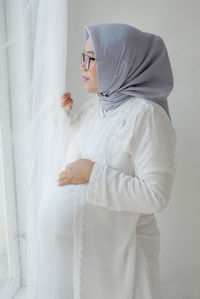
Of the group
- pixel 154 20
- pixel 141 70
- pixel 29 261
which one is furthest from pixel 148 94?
pixel 29 261

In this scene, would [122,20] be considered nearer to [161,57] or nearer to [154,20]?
[154,20]

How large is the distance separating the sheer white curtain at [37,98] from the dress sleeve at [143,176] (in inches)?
7.5

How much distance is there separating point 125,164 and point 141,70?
30 centimetres

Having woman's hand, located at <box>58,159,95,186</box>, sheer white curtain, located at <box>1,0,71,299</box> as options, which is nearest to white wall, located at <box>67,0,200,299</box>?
sheer white curtain, located at <box>1,0,71,299</box>

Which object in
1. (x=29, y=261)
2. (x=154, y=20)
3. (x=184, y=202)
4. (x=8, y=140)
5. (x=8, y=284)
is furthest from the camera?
(x=184, y=202)

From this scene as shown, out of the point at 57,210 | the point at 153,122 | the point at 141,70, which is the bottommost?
the point at 57,210

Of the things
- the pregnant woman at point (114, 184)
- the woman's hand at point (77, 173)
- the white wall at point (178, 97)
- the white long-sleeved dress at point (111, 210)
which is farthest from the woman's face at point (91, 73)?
the white wall at point (178, 97)

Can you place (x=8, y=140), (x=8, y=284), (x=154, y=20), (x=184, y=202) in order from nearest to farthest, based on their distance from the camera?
(x=8, y=140) < (x=8, y=284) < (x=154, y=20) < (x=184, y=202)

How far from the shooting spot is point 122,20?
1.41 metres

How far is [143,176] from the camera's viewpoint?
0.91m

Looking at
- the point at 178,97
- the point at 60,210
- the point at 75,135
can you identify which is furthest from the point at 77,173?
the point at 178,97

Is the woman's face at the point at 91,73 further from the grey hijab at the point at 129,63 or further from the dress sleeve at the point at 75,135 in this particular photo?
the dress sleeve at the point at 75,135

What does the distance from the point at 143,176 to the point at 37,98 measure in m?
0.39

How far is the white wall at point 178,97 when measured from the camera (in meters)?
1.36
